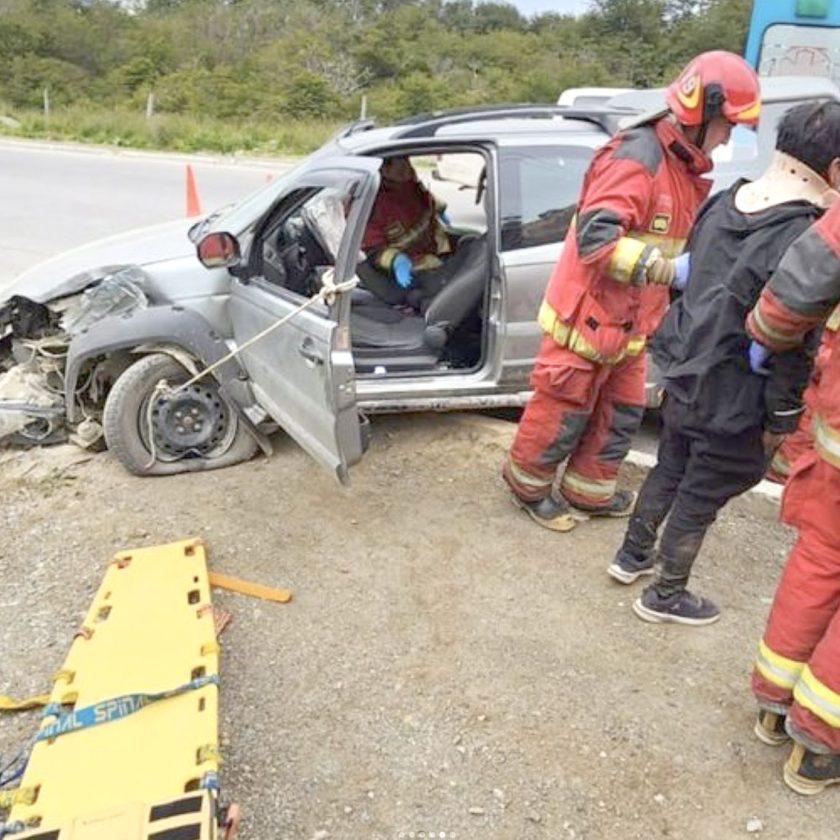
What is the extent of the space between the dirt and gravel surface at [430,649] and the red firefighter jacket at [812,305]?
976 millimetres

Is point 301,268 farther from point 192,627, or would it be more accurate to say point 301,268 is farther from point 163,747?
point 163,747

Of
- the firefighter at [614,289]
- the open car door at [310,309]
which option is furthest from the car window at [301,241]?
the firefighter at [614,289]

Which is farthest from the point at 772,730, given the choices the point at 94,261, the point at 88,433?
the point at 94,261

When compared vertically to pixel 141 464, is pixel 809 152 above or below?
above

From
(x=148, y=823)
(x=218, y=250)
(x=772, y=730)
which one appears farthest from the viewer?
(x=218, y=250)

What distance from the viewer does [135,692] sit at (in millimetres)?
2504

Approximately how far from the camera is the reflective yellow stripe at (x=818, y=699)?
224 centimetres

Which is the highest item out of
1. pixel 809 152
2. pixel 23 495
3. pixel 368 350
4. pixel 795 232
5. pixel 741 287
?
pixel 809 152

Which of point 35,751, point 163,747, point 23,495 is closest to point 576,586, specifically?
point 163,747

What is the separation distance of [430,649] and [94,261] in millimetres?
2812

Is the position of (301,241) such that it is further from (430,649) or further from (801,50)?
(801,50)

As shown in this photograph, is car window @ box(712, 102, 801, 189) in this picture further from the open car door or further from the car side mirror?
the car side mirror

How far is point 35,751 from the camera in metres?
2.32

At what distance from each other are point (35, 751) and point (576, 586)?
190cm
